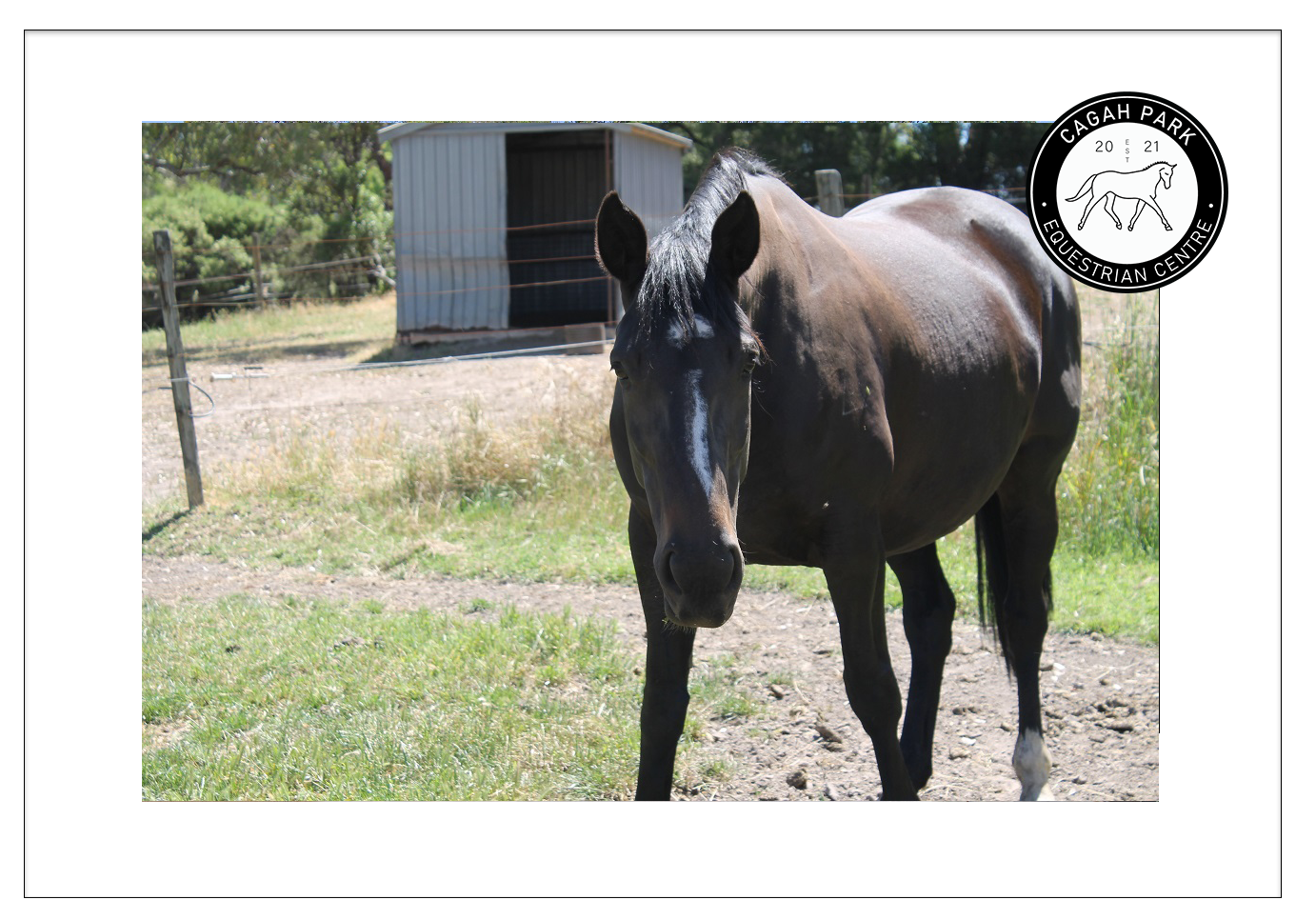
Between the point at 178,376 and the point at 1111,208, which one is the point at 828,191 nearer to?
the point at 1111,208

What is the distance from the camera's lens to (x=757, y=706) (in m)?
4.69

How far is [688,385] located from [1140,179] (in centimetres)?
182

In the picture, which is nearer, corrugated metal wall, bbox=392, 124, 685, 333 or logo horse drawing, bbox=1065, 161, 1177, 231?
logo horse drawing, bbox=1065, 161, 1177, 231

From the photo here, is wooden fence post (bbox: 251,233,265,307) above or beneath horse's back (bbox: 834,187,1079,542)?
above

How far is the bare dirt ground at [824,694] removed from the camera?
4.13m

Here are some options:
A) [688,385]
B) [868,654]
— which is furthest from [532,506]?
[688,385]

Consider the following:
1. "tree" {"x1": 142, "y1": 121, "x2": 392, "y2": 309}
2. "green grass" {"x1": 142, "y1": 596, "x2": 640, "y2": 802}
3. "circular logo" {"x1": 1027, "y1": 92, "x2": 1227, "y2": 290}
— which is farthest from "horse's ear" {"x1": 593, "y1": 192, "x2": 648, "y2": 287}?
"tree" {"x1": 142, "y1": 121, "x2": 392, "y2": 309}

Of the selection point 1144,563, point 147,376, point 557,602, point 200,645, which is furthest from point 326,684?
point 147,376

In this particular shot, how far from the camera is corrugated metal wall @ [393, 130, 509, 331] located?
16.1 metres

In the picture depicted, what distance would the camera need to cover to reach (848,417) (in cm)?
299

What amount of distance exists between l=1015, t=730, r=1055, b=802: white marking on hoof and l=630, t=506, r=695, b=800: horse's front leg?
1619 millimetres

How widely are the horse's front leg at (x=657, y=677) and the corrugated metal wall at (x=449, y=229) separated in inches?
533

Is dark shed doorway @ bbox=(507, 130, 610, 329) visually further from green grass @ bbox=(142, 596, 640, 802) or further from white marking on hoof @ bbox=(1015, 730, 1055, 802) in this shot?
white marking on hoof @ bbox=(1015, 730, 1055, 802)

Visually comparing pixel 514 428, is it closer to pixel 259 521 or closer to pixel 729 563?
pixel 259 521
